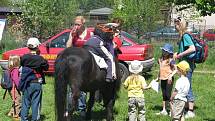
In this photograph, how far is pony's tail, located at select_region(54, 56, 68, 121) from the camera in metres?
7.28

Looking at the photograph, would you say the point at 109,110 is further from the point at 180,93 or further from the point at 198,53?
the point at 198,53

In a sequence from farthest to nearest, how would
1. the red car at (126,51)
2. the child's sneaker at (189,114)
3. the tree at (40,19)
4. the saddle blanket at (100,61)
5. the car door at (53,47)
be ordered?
1. the tree at (40,19)
2. the car door at (53,47)
3. the red car at (126,51)
4. the child's sneaker at (189,114)
5. the saddle blanket at (100,61)

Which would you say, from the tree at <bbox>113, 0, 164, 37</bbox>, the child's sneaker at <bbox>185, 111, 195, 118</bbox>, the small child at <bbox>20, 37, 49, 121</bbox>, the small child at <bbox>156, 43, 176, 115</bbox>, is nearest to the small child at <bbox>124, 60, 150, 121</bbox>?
the small child at <bbox>156, 43, 176, 115</bbox>

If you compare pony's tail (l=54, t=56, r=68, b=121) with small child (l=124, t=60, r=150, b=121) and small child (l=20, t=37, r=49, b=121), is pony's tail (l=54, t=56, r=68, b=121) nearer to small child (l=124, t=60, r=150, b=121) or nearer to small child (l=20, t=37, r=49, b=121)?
small child (l=20, t=37, r=49, b=121)

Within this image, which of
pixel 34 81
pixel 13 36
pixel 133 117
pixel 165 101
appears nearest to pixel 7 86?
pixel 34 81

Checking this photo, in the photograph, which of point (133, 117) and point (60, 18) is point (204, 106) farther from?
point (60, 18)

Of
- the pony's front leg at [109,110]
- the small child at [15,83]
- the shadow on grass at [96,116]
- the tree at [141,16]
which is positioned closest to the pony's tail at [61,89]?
the pony's front leg at [109,110]

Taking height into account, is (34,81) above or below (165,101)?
above

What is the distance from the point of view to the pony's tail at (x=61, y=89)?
728 centimetres

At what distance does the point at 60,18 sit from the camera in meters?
25.3

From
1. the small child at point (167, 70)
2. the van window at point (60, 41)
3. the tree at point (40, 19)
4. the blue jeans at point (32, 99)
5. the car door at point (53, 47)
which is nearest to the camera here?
the blue jeans at point (32, 99)

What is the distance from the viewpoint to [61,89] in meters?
7.30

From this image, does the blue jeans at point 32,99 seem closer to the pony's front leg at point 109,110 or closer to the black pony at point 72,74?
the black pony at point 72,74

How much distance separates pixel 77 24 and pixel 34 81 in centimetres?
150
